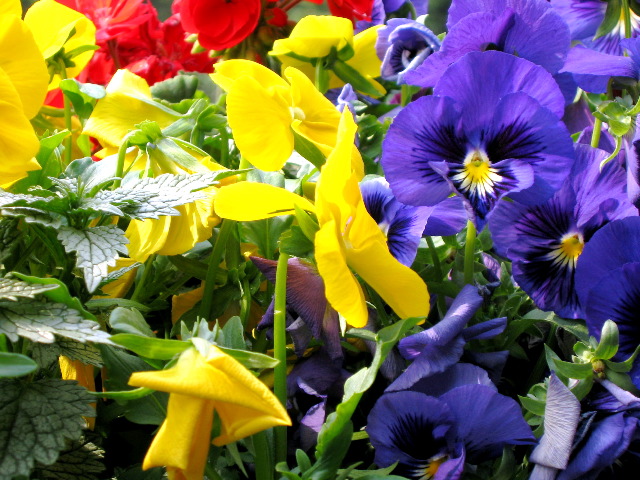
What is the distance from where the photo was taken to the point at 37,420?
266 mm

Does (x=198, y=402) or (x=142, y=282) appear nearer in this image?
(x=198, y=402)

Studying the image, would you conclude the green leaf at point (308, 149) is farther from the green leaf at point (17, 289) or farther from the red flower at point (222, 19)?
the red flower at point (222, 19)

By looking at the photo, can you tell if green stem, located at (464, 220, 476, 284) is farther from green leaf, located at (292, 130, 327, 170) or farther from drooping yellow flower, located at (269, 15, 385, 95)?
drooping yellow flower, located at (269, 15, 385, 95)

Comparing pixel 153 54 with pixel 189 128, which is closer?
pixel 189 128

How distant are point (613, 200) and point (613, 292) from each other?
48mm

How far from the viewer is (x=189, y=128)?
0.41 metres

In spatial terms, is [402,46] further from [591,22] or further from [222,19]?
[222,19]

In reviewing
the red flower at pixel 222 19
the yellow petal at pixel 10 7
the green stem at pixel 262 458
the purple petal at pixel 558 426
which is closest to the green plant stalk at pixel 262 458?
the green stem at pixel 262 458

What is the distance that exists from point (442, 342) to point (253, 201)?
98 mm

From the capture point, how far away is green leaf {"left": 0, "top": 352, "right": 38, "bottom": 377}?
8.8 inches

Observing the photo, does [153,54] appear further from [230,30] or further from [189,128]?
[189,128]

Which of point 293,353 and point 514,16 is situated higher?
point 514,16

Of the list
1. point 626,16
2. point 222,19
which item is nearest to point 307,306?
point 626,16

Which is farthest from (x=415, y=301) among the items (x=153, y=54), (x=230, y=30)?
(x=153, y=54)
